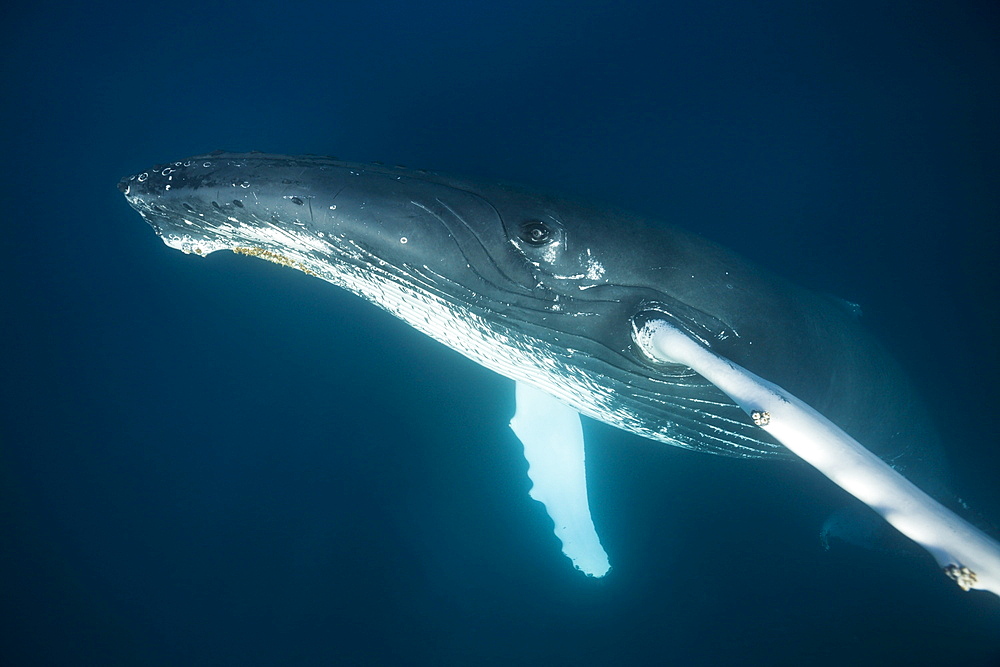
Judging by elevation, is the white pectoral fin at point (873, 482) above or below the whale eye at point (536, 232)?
below

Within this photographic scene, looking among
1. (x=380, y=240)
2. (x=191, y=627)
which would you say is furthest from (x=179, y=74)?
(x=191, y=627)

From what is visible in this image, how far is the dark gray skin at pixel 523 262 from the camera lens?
383 centimetres

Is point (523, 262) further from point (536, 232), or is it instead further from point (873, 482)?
point (873, 482)

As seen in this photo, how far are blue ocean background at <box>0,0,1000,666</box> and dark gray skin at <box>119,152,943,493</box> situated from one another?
3085 mm

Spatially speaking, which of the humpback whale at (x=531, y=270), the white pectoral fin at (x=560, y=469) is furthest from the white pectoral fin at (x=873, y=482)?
the white pectoral fin at (x=560, y=469)

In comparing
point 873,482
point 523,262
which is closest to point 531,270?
point 523,262

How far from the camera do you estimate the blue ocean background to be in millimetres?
7016

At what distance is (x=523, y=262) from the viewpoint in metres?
3.84

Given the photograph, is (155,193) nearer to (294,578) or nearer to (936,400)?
(294,578)

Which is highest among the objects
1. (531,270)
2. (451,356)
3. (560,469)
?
(451,356)

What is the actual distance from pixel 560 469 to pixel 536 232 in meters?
4.17

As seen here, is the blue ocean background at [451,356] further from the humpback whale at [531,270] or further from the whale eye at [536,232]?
the whale eye at [536,232]

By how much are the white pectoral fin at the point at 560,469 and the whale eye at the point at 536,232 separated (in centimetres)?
330

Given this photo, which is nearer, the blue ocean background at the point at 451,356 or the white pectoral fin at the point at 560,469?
the white pectoral fin at the point at 560,469
